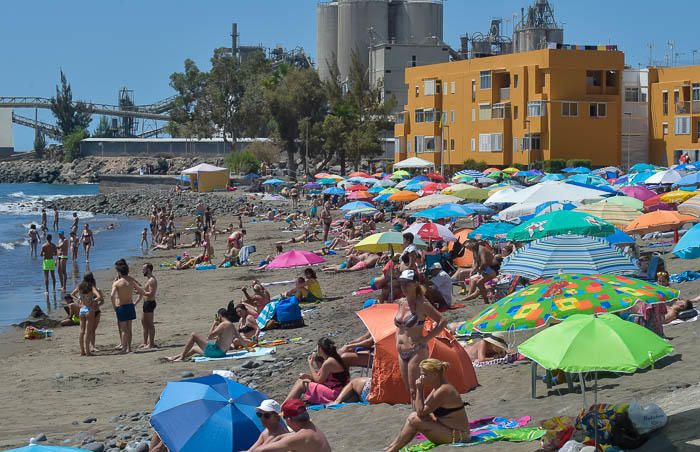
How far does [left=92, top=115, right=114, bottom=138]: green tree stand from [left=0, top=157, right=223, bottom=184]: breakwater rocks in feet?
26.4

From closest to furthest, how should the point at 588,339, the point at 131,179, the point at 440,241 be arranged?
1. the point at 588,339
2. the point at 440,241
3. the point at 131,179

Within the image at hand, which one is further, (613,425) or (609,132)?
(609,132)

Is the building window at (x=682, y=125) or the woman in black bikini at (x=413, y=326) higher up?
the building window at (x=682, y=125)

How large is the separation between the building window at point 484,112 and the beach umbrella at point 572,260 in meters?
42.8

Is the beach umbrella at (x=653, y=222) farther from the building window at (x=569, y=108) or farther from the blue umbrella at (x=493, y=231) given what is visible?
the building window at (x=569, y=108)

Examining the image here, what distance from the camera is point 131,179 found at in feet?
271

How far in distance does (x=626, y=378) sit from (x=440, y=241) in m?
10.9

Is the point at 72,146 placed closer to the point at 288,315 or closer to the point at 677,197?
the point at 677,197

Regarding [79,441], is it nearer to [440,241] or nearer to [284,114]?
[440,241]

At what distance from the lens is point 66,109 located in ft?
429

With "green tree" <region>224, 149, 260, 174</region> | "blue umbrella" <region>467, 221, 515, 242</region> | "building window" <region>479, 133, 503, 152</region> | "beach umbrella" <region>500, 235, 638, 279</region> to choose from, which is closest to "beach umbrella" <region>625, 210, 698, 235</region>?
"blue umbrella" <region>467, 221, 515, 242</region>

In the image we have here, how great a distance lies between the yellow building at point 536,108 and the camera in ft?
164

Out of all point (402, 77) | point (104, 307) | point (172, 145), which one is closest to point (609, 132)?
point (402, 77)

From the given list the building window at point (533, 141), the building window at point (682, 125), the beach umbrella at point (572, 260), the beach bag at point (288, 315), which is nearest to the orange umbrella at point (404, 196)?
the beach bag at point (288, 315)
